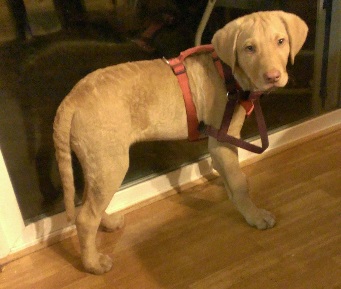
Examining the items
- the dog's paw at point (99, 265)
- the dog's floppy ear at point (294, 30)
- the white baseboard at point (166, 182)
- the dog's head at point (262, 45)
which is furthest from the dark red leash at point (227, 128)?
the dog's paw at point (99, 265)

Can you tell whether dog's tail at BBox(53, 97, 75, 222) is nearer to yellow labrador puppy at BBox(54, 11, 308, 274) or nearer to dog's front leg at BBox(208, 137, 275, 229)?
yellow labrador puppy at BBox(54, 11, 308, 274)

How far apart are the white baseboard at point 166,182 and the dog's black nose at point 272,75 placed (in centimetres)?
76

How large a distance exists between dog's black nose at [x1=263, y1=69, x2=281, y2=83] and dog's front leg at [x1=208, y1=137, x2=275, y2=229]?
356mm

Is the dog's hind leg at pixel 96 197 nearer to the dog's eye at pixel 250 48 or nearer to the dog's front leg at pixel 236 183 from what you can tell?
the dog's front leg at pixel 236 183

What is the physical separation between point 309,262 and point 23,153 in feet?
3.67

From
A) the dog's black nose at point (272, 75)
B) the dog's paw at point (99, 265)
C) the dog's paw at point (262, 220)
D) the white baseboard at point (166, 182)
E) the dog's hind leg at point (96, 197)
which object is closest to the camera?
the dog's black nose at point (272, 75)

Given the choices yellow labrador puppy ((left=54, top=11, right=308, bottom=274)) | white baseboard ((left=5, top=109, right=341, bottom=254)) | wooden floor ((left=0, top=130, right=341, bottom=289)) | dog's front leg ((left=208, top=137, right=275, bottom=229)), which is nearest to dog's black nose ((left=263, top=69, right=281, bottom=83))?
yellow labrador puppy ((left=54, top=11, right=308, bottom=274))

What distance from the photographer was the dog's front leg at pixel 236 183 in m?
1.55

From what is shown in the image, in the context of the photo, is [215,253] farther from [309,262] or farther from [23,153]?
[23,153]

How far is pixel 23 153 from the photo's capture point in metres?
1.65

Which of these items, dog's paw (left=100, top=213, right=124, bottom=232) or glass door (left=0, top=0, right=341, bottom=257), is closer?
glass door (left=0, top=0, right=341, bottom=257)

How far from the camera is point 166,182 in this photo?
190 cm

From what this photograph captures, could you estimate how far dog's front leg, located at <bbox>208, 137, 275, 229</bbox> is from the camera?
155cm

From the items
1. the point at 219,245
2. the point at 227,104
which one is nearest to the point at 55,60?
the point at 227,104
